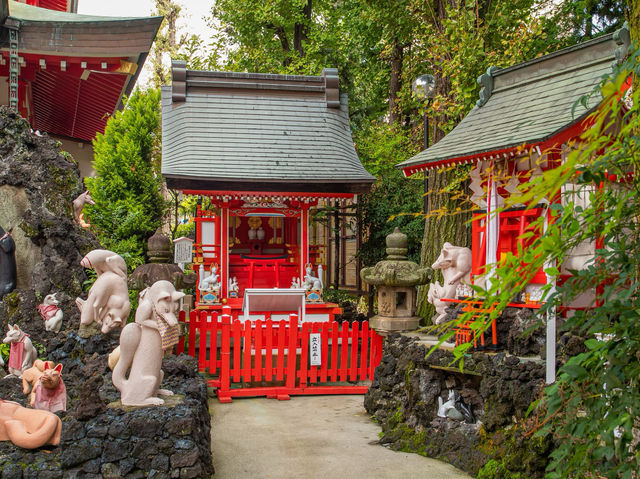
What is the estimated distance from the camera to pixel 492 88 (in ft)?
26.8

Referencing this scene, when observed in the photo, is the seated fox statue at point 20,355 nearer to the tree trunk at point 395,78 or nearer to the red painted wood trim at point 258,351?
the red painted wood trim at point 258,351

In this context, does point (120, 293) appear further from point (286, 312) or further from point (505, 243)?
point (286, 312)

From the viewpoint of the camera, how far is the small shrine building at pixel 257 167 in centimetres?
1215

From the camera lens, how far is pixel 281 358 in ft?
28.6

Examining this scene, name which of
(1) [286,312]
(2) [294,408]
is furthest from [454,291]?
(1) [286,312]

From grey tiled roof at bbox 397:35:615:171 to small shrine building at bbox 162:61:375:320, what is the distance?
15.4 feet

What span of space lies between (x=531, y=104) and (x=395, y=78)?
1200cm

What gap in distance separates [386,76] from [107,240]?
11012 millimetres

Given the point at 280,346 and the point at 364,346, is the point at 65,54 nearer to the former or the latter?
the point at 280,346

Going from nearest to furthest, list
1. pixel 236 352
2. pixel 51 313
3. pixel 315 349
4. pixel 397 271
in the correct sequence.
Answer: pixel 51 313, pixel 397 271, pixel 236 352, pixel 315 349

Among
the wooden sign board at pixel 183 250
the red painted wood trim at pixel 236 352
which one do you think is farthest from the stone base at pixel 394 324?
the wooden sign board at pixel 183 250

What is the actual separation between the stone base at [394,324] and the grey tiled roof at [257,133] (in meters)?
4.51

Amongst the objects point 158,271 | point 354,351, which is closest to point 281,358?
point 354,351

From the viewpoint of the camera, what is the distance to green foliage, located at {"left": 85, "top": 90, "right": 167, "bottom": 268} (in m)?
12.8
